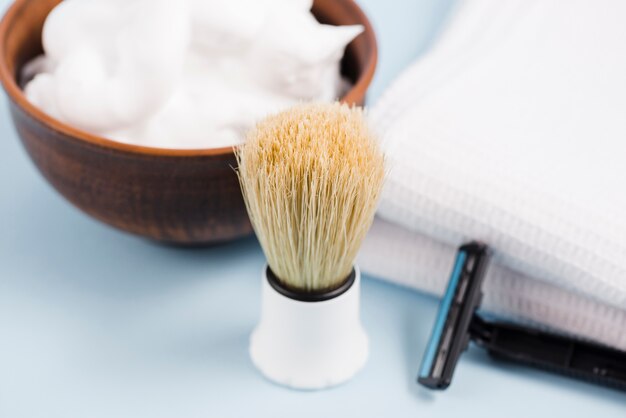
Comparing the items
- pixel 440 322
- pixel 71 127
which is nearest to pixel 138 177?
A: pixel 71 127

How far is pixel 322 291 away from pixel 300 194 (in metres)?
0.08

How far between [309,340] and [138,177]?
0.15 m

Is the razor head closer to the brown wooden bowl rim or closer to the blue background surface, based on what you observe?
the blue background surface

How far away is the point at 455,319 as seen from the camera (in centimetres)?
64

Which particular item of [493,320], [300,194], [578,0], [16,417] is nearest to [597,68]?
[578,0]

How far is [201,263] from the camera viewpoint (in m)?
0.75

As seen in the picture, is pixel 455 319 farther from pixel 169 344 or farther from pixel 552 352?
pixel 169 344

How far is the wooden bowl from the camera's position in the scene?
617 mm

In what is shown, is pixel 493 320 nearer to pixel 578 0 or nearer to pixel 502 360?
pixel 502 360

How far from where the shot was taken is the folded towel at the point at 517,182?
650mm

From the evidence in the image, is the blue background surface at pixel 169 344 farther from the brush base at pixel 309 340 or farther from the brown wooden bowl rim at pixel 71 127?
the brown wooden bowl rim at pixel 71 127

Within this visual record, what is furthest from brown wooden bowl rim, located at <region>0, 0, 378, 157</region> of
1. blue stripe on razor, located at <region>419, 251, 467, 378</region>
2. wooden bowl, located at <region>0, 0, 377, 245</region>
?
blue stripe on razor, located at <region>419, 251, 467, 378</region>

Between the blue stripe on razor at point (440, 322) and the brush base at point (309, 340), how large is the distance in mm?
49

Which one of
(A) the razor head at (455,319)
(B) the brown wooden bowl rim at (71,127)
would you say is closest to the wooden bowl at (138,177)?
(B) the brown wooden bowl rim at (71,127)
